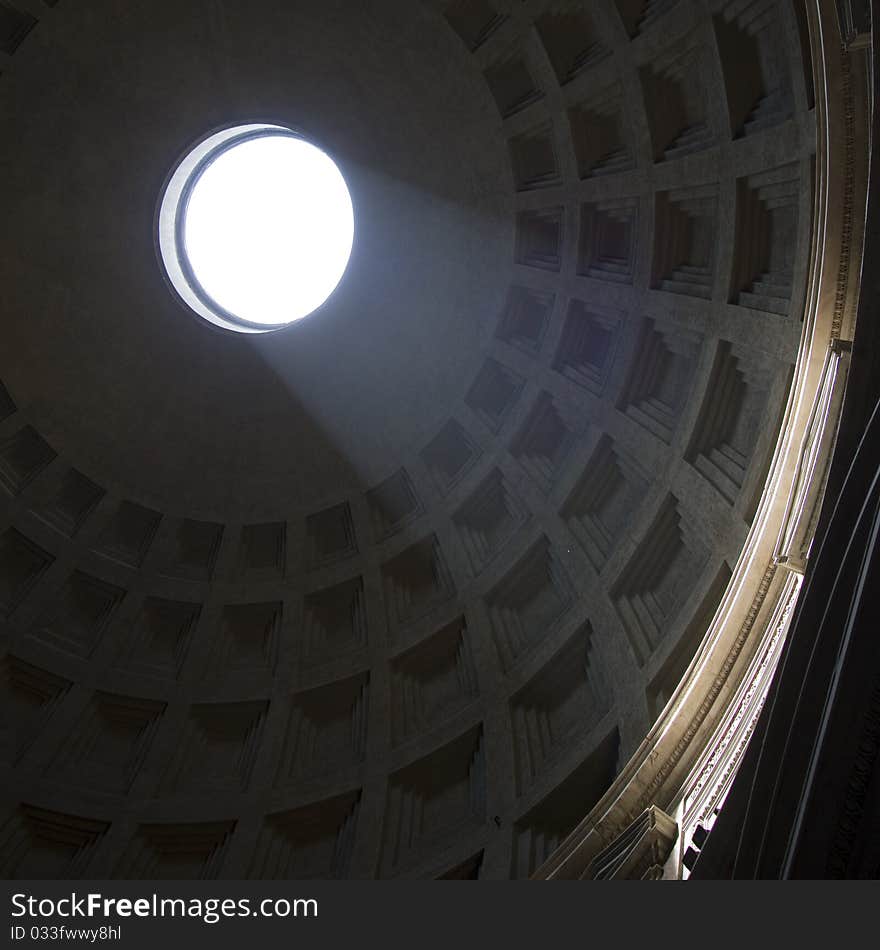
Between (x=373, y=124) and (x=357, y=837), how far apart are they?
15.7 meters

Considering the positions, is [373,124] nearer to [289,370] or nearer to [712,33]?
[289,370]

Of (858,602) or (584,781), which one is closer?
(858,602)

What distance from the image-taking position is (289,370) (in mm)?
24938

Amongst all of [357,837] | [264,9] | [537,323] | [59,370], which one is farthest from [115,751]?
[264,9]

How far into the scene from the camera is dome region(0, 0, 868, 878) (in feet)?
55.6

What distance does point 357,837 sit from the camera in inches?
756

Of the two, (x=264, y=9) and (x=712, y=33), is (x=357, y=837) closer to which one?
(x=712, y=33)

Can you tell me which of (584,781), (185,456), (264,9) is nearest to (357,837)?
(584,781)

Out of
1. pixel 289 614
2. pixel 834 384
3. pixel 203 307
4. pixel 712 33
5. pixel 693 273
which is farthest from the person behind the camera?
pixel 203 307

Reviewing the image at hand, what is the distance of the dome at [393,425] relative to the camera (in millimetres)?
16938

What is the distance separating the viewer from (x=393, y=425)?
78.9ft

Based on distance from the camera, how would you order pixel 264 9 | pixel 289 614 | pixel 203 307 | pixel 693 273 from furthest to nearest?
pixel 203 307, pixel 289 614, pixel 264 9, pixel 693 273

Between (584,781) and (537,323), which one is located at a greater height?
(537,323)

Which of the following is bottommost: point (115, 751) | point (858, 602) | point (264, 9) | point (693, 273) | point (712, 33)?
point (858, 602)
